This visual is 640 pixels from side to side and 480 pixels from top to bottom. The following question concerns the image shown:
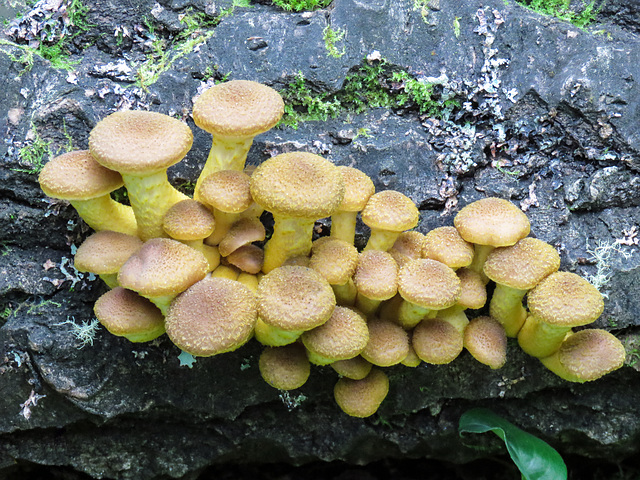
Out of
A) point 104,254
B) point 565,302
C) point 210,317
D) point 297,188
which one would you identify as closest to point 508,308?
point 565,302

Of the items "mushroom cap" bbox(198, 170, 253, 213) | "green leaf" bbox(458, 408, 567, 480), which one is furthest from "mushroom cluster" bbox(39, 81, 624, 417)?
"green leaf" bbox(458, 408, 567, 480)

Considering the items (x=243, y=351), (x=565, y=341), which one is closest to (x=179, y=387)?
(x=243, y=351)

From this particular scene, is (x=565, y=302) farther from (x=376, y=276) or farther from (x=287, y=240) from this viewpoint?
(x=287, y=240)

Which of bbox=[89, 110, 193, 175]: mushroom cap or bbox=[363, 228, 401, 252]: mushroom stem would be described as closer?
bbox=[89, 110, 193, 175]: mushroom cap

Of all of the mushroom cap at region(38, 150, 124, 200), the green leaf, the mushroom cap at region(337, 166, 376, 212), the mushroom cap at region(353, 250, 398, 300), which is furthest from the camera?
the green leaf

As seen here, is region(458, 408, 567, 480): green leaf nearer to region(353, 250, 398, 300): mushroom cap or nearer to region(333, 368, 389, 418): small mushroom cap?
region(333, 368, 389, 418): small mushroom cap

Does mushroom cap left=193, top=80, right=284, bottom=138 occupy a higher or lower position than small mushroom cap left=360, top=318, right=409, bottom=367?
higher

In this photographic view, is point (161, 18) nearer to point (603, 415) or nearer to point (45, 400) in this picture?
point (45, 400)

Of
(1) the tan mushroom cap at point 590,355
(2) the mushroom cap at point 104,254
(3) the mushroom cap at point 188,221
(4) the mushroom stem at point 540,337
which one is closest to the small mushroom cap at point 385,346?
(4) the mushroom stem at point 540,337
